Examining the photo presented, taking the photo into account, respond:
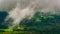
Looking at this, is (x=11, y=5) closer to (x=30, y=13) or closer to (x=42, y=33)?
Result: (x=30, y=13)

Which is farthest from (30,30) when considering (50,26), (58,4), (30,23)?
(58,4)

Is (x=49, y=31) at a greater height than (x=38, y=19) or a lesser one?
lesser

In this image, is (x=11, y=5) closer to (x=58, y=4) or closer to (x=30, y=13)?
(x=30, y=13)

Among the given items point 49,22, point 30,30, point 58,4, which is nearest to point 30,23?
point 30,30

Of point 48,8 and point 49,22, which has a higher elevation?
point 48,8

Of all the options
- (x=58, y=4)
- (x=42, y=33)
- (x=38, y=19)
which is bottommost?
(x=42, y=33)

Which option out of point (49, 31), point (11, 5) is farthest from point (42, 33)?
point (11, 5)

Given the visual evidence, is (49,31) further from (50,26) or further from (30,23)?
(30,23)
